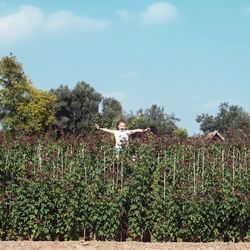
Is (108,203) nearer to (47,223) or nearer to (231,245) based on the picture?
(47,223)

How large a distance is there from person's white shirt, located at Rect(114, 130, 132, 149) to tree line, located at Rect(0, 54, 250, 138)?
38.6 ft

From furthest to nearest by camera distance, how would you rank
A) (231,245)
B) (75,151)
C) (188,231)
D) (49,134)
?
1. (49,134)
2. (75,151)
3. (188,231)
4. (231,245)

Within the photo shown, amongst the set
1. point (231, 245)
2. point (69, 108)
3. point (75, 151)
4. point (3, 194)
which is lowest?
point (231, 245)

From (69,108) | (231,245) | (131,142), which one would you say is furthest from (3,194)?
(69,108)

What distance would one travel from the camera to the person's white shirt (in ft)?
36.7

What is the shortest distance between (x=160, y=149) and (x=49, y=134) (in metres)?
2.36

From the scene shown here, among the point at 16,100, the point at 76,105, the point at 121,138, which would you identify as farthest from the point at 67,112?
the point at 121,138

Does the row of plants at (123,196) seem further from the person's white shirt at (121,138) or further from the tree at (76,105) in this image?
the tree at (76,105)

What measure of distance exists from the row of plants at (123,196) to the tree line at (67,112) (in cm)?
1295

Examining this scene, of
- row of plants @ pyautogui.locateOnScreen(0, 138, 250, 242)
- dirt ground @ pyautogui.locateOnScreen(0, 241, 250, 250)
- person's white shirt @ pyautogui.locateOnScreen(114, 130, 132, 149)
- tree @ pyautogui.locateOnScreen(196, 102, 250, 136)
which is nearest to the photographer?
dirt ground @ pyautogui.locateOnScreen(0, 241, 250, 250)

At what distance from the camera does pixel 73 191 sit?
10.5 metres

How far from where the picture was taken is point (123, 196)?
10.6 meters

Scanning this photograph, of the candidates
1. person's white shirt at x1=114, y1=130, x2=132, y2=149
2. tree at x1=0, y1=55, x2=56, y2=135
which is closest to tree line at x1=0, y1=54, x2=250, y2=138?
tree at x1=0, y1=55, x2=56, y2=135

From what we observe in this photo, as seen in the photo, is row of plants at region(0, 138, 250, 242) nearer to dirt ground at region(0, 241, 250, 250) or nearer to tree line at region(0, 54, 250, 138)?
dirt ground at region(0, 241, 250, 250)
